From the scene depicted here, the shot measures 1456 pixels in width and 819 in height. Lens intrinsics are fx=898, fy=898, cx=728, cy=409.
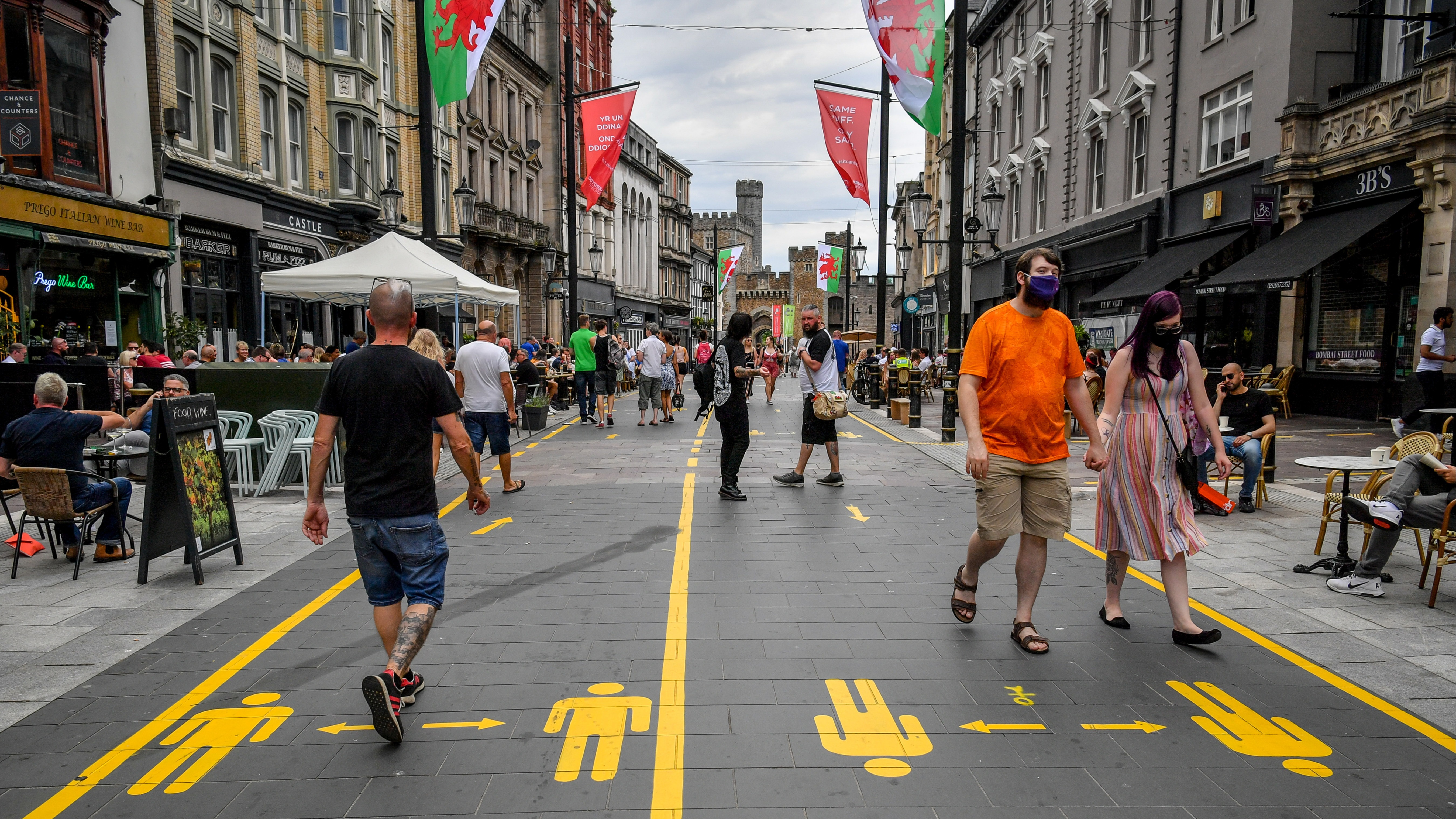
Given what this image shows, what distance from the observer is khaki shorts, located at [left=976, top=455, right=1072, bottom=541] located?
457 cm

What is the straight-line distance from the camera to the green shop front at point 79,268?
532 inches

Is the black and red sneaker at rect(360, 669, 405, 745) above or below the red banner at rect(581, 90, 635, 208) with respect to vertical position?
below

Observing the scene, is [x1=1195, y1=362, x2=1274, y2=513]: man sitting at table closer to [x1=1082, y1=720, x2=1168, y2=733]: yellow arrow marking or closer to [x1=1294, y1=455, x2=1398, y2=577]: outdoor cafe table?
[x1=1294, y1=455, x2=1398, y2=577]: outdoor cafe table

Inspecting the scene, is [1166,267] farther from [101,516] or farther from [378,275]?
[101,516]

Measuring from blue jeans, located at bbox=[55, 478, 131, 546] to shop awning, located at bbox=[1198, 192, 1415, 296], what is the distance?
50.7ft

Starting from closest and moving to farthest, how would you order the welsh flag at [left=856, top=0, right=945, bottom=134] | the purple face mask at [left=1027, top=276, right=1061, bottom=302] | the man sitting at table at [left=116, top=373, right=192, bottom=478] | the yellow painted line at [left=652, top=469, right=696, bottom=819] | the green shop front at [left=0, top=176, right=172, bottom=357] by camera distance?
the yellow painted line at [left=652, top=469, right=696, bottom=819]
the purple face mask at [left=1027, top=276, right=1061, bottom=302]
the man sitting at table at [left=116, top=373, right=192, bottom=478]
the green shop front at [left=0, top=176, right=172, bottom=357]
the welsh flag at [left=856, top=0, right=945, bottom=134]

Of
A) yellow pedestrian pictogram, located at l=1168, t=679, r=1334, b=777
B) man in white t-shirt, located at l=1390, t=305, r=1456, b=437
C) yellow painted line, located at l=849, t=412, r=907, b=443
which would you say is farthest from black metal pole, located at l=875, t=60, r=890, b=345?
yellow pedestrian pictogram, located at l=1168, t=679, r=1334, b=777

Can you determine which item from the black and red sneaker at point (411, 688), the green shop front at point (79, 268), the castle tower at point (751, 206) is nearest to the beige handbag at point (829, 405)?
the black and red sneaker at point (411, 688)

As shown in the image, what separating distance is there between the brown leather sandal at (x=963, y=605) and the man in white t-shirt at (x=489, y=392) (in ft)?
18.1

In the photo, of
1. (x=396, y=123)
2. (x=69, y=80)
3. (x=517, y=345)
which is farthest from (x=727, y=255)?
(x=69, y=80)

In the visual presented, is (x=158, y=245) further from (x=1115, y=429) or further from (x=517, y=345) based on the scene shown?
(x=1115, y=429)

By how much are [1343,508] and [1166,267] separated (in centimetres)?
1540

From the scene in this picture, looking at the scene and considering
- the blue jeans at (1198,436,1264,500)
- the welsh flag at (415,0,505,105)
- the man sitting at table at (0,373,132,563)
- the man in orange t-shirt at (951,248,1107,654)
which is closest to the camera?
the man in orange t-shirt at (951,248,1107,654)

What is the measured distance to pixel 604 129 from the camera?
19219 mm
